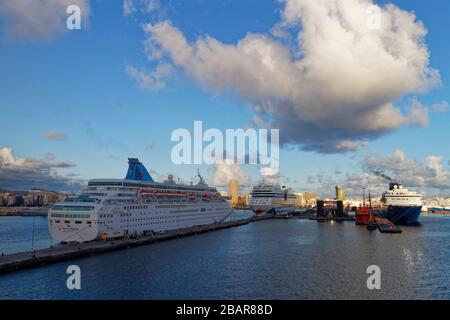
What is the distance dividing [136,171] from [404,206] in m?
94.9

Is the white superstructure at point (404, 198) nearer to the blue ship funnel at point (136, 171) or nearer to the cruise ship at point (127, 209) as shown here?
the cruise ship at point (127, 209)

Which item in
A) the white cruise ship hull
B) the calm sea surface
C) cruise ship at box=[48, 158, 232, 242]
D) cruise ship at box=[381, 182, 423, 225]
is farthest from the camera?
cruise ship at box=[381, 182, 423, 225]

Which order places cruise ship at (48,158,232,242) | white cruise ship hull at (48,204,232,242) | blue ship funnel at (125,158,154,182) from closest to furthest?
1. white cruise ship hull at (48,204,232,242)
2. cruise ship at (48,158,232,242)
3. blue ship funnel at (125,158,154,182)

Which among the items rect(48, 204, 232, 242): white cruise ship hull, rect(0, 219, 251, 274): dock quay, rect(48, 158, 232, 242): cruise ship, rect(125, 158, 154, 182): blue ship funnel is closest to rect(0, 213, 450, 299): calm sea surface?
rect(0, 219, 251, 274): dock quay

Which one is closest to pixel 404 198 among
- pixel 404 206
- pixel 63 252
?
pixel 404 206

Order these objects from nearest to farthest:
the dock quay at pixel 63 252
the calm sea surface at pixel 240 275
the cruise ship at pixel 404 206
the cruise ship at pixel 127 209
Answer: the calm sea surface at pixel 240 275 → the dock quay at pixel 63 252 → the cruise ship at pixel 127 209 → the cruise ship at pixel 404 206

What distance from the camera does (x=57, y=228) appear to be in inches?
2323

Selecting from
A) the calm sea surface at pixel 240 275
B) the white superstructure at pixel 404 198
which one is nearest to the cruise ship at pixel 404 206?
the white superstructure at pixel 404 198

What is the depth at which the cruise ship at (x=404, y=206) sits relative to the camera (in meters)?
128

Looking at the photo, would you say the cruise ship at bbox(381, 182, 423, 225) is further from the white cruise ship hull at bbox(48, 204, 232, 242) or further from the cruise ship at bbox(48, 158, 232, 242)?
the cruise ship at bbox(48, 158, 232, 242)

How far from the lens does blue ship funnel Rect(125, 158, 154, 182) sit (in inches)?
3413
